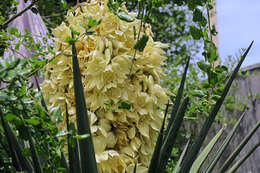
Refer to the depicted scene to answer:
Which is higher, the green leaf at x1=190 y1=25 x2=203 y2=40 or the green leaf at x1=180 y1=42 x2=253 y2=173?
the green leaf at x1=190 y1=25 x2=203 y2=40

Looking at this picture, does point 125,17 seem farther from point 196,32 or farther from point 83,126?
point 83,126

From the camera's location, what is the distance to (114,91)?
0.98m

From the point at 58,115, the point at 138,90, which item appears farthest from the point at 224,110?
the point at 58,115

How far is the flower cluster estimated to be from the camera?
96 cm

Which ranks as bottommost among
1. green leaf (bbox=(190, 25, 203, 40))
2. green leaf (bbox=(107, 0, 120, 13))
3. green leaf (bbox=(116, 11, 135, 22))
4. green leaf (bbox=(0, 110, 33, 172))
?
green leaf (bbox=(0, 110, 33, 172))

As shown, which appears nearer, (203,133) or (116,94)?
(203,133)

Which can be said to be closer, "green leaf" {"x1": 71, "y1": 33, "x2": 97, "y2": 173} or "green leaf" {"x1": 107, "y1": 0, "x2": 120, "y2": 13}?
"green leaf" {"x1": 71, "y1": 33, "x2": 97, "y2": 173}

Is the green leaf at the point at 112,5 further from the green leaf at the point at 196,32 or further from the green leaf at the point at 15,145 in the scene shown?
the green leaf at the point at 15,145

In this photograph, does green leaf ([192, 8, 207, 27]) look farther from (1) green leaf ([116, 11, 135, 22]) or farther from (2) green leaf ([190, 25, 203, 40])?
(1) green leaf ([116, 11, 135, 22])

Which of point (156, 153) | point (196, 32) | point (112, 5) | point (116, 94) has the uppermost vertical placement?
point (112, 5)

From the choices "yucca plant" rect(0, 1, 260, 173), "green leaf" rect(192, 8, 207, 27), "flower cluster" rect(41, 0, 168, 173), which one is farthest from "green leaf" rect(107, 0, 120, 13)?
"green leaf" rect(192, 8, 207, 27)

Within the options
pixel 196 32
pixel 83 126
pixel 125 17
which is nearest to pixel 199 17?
pixel 196 32

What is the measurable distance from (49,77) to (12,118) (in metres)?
0.59

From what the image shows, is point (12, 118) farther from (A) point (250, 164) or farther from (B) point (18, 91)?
(A) point (250, 164)
